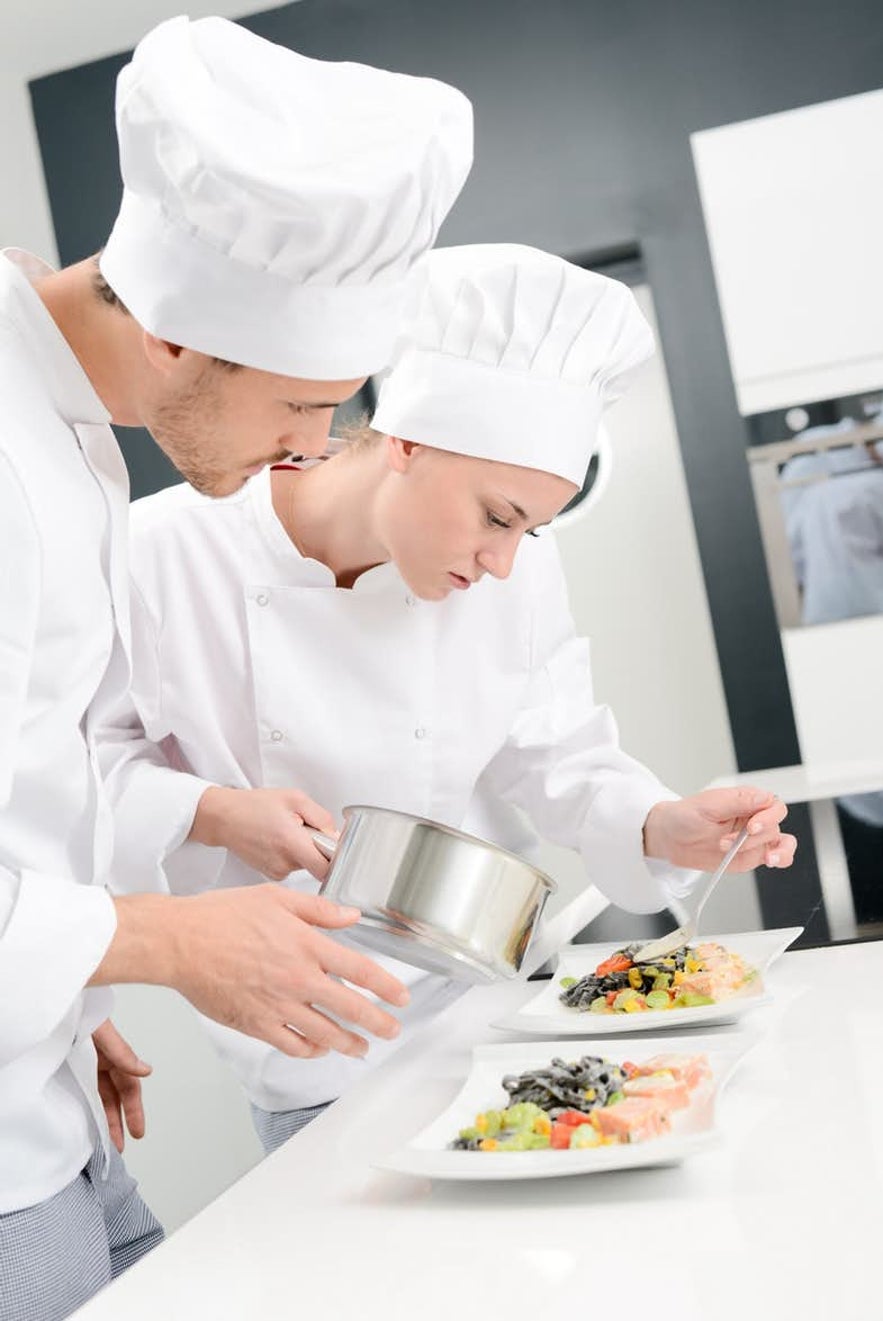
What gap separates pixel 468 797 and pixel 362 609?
0.25 m

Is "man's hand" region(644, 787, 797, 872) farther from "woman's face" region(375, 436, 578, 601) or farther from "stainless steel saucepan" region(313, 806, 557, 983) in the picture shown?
"stainless steel saucepan" region(313, 806, 557, 983)

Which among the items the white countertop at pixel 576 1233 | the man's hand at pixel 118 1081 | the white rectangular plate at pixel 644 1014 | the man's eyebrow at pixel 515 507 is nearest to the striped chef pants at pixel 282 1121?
the man's hand at pixel 118 1081

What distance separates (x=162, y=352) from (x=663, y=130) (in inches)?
134

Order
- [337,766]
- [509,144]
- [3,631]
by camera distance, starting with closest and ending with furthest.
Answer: [3,631] < [337,766] < [509,144]

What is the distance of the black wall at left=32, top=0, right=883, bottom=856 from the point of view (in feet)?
13.6

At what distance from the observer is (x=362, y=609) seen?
1.69m

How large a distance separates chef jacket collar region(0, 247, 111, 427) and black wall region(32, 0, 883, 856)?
3113 millimetres

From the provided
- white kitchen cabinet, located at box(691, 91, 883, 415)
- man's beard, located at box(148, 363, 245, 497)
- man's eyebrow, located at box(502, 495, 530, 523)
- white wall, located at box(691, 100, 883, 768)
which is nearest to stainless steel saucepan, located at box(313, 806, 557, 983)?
man's beard, located at box(148, 363, 245, 497)

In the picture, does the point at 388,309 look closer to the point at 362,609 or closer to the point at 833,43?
the point at 362,609

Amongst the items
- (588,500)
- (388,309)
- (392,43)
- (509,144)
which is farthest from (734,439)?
(388,309)

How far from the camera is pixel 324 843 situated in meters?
1.33

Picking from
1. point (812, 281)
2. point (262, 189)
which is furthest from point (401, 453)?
point (812, 281)

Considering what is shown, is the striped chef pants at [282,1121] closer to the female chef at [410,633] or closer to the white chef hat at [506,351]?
the female chef at [410,633]

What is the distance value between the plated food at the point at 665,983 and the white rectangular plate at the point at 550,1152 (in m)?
0.05
